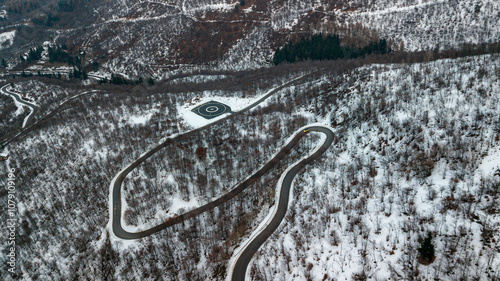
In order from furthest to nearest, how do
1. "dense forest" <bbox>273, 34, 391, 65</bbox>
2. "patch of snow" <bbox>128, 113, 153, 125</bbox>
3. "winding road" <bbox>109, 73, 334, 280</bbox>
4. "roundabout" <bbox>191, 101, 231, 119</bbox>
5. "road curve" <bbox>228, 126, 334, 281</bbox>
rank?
"dense forest" <bbox>273, 34, 391, 65</bbox>
"roundabout" <bbox>191, 101, 231, 119</bbox>
"patch of snow" <bbox>128, 113, 153, 125</bbox>
"winding road" <bbox>109, 73, 334, 280</bbox>
"road curve" <bbox>228, 126, 334, 281</bbox>

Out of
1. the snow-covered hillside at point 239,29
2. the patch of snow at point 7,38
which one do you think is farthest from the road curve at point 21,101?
the patch of snow at point 7,38

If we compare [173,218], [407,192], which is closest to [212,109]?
[173,218]

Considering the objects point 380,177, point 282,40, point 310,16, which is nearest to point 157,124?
point 380,177

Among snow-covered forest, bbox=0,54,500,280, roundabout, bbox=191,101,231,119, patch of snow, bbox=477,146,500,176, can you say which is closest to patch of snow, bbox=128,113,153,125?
snow-covered forest, bbox=0,54,500,280

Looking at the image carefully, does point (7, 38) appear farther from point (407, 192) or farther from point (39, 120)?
point (407, 192)

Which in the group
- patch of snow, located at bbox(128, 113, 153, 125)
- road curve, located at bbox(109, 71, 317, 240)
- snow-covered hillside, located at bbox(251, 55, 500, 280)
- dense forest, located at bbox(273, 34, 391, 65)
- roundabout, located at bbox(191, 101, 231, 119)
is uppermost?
dense forest, located at bbox(273, 34, 391, 65)

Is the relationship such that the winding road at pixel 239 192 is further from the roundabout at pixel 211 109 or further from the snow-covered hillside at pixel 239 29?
the snow-covered hillside at pixel 239 29

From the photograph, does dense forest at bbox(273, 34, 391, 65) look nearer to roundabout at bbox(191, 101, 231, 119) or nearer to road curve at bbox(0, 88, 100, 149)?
roundabout at bbox(191, 101, 231, 119)
